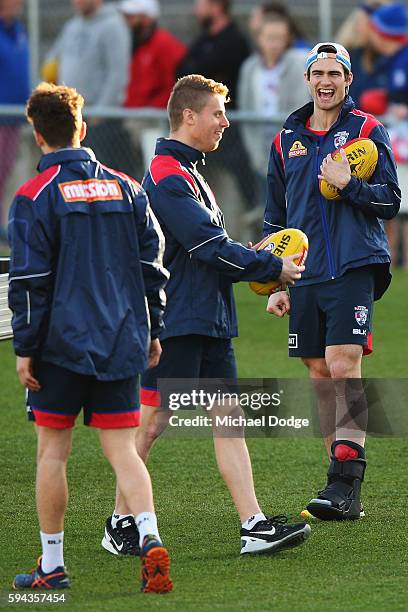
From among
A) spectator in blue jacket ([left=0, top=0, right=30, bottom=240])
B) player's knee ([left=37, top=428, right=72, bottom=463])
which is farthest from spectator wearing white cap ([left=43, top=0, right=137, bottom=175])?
player's knee ([left=37, top=428, right=72, bottom=463])

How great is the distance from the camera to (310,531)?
6.24 metres

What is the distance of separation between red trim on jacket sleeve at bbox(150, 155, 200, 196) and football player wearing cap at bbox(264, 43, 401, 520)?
829 millimetres

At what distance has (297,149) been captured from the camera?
22.6ft

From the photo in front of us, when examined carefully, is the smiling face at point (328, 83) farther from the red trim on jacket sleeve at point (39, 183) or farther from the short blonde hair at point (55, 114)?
the red trim on jacket sleeve at point (39, 183)

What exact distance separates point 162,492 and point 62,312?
79.9 inches

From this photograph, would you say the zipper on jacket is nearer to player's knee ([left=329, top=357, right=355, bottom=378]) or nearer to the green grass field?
player's knee ([left=329, top=357, right=355, bottom=378])

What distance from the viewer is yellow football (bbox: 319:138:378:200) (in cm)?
667

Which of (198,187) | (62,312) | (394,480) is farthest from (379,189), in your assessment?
(62,312)

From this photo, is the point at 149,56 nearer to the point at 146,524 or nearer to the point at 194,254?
the point at 194,254

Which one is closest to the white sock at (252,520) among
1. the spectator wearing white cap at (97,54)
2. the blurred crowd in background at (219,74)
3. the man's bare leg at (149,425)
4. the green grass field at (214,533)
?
the green grass field at (214,533)

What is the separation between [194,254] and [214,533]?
1278 mm

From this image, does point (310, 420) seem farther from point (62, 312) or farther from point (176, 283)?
point (62, 312)

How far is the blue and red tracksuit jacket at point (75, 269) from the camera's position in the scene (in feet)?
17.3

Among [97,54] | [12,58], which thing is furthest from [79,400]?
[12,58]
